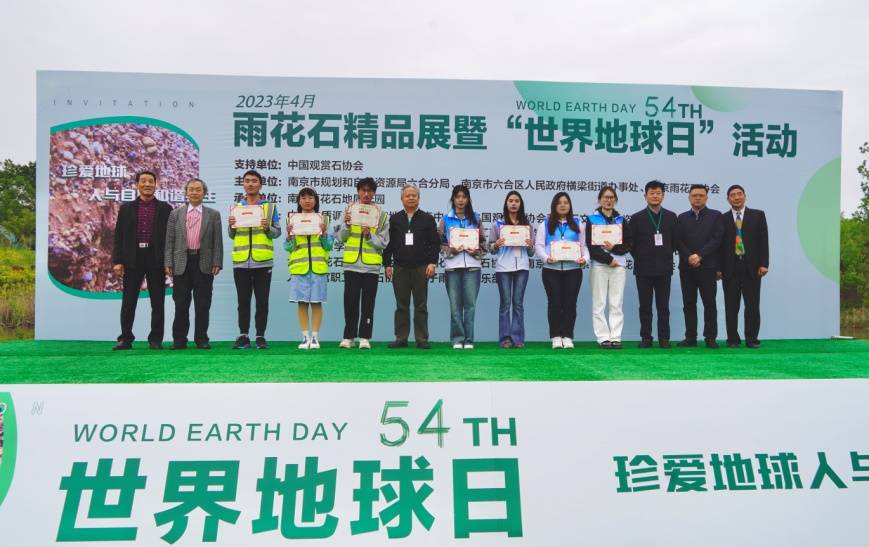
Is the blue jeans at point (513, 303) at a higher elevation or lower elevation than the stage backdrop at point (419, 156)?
lower

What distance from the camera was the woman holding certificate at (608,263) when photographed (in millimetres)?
5270

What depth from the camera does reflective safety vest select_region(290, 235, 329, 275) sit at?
507cm

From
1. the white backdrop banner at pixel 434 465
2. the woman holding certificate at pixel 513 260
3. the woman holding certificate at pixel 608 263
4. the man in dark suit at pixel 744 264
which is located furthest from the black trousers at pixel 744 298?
the white backdrop banner at pixel 434 465

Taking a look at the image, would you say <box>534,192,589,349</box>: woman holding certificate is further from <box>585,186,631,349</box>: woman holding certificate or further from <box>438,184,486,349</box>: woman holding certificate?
<box>438,184,486,349</box>: woman holding certificate

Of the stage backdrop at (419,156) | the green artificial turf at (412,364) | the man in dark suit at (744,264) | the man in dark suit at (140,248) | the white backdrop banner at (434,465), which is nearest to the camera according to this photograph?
the white backdrop banner at (434,465)

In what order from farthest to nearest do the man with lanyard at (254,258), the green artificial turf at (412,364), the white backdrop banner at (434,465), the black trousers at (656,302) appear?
1. the black trousers at (656,302)
2. the man with lanyard at (254,258)
3. the green artificial turf at (412,364)
4. the white backdrop banner at (434,465)

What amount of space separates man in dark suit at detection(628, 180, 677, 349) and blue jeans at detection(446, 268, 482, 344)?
1403 millimetres

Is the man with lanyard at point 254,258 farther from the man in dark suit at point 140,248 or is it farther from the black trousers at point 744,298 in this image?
the black trousers at point 744,298

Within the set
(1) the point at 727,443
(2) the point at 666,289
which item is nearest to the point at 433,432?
(1) the point at 727,443

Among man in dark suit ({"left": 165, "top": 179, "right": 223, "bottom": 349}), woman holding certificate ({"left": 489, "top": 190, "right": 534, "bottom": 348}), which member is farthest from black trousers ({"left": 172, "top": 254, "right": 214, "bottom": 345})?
woman holding certificate ({"left": 489, "top": 190, "right": 534, "bottom": 348})

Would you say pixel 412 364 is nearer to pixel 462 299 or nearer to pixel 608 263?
pixel 462 299

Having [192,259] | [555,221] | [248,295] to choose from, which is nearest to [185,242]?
[192,259]

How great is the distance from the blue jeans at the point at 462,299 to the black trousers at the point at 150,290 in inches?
91.9

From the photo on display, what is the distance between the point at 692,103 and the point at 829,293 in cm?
236
